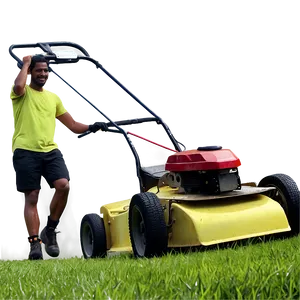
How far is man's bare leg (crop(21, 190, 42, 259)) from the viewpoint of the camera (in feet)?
16.0

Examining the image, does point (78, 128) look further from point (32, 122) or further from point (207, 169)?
point (207, 169)

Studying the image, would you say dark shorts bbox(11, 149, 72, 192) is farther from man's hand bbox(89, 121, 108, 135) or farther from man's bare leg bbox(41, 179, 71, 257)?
man's hand bbox(89, 121, 108, 135)

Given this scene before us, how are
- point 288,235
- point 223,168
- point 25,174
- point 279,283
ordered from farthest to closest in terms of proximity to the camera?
point 25,174, point 288,235, point 223,168, point 279,283

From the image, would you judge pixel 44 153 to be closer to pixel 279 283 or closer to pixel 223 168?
pixel 223 168

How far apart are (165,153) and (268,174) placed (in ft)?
3.29

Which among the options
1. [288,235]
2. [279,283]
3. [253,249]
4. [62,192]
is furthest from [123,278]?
[62,192]

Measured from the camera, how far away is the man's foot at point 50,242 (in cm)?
504

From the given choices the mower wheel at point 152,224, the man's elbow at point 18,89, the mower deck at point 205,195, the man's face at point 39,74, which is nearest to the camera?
the mower wheel at point 152,224

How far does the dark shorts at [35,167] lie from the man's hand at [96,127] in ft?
1.19

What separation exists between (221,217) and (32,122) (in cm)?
171

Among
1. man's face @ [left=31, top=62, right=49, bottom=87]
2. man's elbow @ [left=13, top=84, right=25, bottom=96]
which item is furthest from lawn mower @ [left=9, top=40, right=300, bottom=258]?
man's elbow @ [left=13, top=84, right=25, bottom=96]

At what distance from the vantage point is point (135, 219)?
429 cm

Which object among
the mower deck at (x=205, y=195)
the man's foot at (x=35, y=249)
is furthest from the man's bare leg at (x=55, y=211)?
the mower deck at (x=205, y=195)

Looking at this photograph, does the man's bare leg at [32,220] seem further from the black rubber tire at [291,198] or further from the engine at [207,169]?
the black rubber tire at [291,198]
